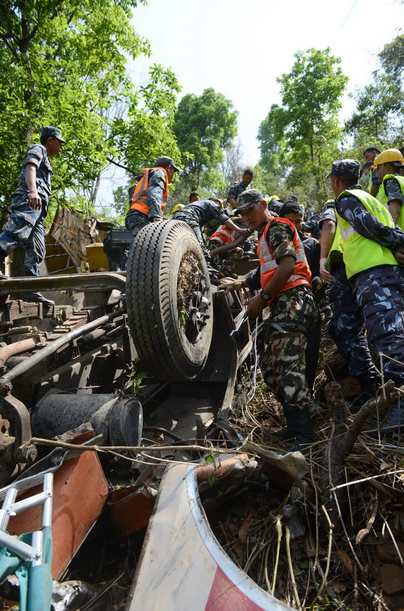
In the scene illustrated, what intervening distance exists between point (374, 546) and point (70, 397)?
5.57ft

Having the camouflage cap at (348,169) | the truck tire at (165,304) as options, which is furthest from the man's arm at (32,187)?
the camouflage cap at (348,169)

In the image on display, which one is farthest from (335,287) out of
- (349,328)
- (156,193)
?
(156,193)

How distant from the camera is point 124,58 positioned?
12266 millimetres

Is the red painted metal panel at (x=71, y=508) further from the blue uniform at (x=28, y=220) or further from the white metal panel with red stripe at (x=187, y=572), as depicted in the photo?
the blue uniform at (x=28, y=220)

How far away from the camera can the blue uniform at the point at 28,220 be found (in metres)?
3.95

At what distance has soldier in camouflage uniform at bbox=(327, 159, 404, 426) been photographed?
8.28 feet

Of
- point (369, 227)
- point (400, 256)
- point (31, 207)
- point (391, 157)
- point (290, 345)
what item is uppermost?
point (391, 157)

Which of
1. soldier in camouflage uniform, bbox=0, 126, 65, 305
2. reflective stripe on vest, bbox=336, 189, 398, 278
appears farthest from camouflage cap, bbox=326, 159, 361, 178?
soldier in camouflage uniform, bbox=0, 126, 65, 305

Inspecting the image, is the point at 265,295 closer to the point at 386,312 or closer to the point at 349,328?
the point at 386,312

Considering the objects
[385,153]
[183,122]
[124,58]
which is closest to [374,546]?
[385,153]

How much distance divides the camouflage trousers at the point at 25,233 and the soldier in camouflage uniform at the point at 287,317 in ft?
7.48

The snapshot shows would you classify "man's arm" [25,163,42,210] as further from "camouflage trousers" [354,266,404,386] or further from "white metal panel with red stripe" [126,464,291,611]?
"white metal panel with red stripe" [126,464,291,611]

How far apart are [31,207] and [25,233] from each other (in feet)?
0.98

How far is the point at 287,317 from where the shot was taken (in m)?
2.83
